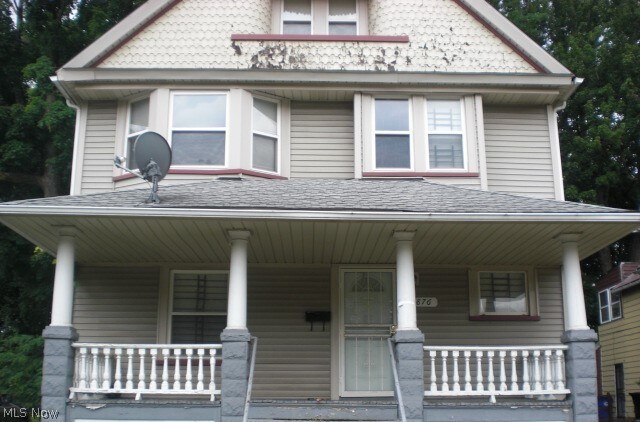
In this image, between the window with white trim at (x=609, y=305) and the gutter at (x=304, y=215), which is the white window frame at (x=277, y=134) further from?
the window with white trim at (x=609, y=305)

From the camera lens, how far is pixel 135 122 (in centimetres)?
1198

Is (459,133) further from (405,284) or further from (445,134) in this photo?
(405,284)

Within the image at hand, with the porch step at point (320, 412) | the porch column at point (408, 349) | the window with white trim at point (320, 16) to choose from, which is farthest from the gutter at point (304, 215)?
the window with white trim at point (320, 16)

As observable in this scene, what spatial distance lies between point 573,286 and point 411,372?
2.34m

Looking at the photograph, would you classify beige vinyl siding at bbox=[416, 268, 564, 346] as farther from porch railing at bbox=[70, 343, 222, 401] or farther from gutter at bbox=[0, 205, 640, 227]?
porch railing at bbox=[70, 343, 222, 401]

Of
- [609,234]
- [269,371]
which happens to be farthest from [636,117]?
[269,371]

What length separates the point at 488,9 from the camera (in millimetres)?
12273

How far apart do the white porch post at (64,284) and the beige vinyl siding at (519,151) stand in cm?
630

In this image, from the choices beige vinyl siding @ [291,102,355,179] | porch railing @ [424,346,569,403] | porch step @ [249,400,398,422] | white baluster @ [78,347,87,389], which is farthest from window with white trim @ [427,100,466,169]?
white baluster @ [78,347,87,389]

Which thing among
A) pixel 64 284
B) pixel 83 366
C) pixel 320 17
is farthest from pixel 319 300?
pixel 320 17

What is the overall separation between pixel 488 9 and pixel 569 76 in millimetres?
1740

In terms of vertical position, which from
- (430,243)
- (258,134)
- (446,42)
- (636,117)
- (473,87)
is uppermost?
(636,117)

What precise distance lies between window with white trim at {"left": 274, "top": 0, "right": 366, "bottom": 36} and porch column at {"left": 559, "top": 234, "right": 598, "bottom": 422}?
5.66 meters

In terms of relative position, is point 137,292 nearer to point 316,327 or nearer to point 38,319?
point 316,327
